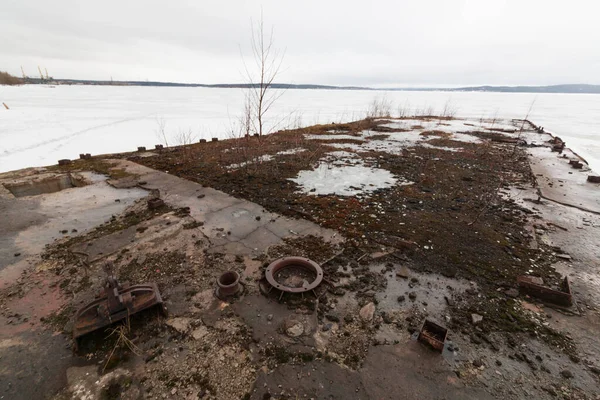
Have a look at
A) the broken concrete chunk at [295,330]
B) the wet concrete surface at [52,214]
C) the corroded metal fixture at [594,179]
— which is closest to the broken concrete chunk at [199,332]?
the broken concrete chunk at [295,330]

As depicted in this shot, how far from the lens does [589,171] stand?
7152 mm

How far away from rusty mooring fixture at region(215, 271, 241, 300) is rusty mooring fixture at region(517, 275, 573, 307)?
3.00 metres

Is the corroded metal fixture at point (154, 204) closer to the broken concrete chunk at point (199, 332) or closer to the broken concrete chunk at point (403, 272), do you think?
the broken concrete chunk at point (199, 332)

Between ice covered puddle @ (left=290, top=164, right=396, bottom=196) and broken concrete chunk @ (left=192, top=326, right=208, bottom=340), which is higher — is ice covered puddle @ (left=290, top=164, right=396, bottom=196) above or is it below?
below

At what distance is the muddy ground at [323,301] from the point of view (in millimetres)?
1979

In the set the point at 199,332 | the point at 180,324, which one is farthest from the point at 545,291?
the point at 180,324

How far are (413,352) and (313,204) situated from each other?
297cm

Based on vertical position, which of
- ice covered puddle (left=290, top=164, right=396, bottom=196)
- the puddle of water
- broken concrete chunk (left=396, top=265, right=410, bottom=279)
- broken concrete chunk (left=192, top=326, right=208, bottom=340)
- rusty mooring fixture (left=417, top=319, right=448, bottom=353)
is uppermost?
rusty mooring fixture (left=417, top=319, right=448, bottom=353)

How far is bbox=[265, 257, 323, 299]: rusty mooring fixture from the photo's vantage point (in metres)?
2.77

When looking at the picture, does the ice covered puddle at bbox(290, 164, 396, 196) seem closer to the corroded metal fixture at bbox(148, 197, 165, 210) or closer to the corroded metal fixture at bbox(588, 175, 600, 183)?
the corroded metal fixture at bbox(148, 197, 165, 210)

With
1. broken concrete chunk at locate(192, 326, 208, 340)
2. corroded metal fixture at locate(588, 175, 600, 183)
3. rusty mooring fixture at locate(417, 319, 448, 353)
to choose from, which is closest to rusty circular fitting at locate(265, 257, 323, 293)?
broken concrete chunk at locate(192, 326, 208, 340)

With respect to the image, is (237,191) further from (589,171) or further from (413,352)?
(589,171)

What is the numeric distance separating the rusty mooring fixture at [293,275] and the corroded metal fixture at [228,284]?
323 mm

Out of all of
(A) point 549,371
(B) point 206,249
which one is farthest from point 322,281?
(A) point 549,371
